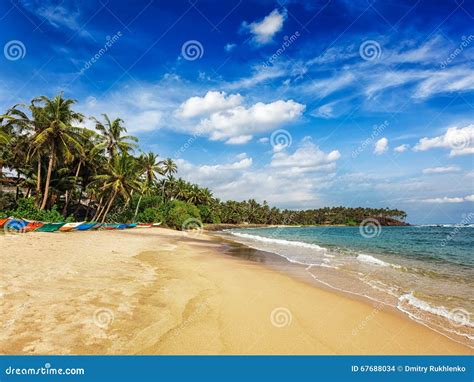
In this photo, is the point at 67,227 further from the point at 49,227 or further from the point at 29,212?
the point at 29,212

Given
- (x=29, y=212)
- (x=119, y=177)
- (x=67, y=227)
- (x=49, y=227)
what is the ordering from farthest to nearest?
(x=119, y=177)
(x=29, y=212)
(x=67, y=227)
(x=49, y=227)

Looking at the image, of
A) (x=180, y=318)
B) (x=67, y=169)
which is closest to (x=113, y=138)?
(x=67, y=169)

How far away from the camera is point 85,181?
3516 cm

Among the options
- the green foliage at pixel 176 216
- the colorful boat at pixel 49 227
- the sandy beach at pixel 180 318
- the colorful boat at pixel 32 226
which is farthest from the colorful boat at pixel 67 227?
the green foliage at pixel 176 216

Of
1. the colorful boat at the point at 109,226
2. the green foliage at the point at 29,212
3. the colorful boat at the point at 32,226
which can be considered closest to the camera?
the colorful boat at the point at 32,226

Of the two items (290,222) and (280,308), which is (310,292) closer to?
(280,308)

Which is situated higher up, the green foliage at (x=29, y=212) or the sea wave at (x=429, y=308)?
the green foliage at (x=29, y=212)

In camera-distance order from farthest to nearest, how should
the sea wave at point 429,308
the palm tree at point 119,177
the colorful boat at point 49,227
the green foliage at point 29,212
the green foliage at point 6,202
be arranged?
1. the green foliage at point 6,202
2. the palm tree at point 119,177
3. the green foliage at point 29,212
4. the colorful boat at point 49,227
5. the sea wave at point 429,308

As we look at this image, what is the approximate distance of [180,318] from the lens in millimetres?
5688

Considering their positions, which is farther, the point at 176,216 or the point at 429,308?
the point at 176,216

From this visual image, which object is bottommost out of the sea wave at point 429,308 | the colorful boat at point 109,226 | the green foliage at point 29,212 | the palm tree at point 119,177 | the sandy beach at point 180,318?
the colorful boat at point 109,226

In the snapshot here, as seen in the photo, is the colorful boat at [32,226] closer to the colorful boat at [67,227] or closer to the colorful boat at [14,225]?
the colorful boat at [14,225]

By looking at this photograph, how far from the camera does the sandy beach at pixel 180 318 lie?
449 cm

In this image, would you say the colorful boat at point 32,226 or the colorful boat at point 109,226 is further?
the colorful boat at point 109,226
